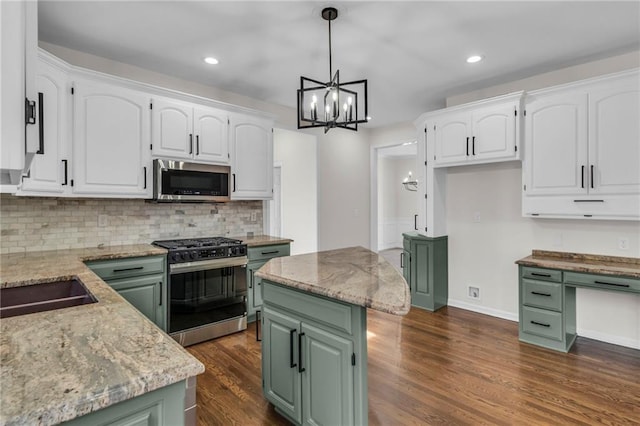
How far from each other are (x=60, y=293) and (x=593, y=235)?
4457 mm

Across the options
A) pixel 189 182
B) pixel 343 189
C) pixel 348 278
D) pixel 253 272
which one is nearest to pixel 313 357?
pixel 348 278

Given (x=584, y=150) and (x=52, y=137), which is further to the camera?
(x=584, y=150)

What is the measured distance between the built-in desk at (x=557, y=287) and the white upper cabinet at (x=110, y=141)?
3.73 meters

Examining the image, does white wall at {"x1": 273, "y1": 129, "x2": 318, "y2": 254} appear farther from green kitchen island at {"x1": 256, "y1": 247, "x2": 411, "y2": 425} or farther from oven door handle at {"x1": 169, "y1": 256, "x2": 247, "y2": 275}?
green kitchen island at {"x1": 256, "y1": 247, "x2": 411, "y2": 425}

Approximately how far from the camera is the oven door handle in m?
3.11

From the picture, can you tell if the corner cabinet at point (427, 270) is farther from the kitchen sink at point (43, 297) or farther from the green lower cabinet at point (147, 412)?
the green lower cabinet at point (147, 412)

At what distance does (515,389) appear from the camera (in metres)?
2.47

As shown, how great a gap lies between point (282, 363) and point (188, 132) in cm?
250

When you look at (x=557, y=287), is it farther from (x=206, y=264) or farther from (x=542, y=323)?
(x=206, y=264)

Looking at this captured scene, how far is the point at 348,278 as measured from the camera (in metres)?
1.88

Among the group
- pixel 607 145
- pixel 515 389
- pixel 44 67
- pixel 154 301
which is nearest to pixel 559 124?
pixel 607 145

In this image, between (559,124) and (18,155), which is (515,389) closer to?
(559,124)

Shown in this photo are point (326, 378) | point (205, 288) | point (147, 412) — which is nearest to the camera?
point (147, 412)

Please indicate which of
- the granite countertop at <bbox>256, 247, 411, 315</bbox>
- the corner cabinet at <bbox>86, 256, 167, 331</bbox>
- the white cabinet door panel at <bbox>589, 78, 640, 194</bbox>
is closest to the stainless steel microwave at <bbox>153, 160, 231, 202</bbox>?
the corner cabinet at <bbox>86, 256, 167, 331</bbox>
